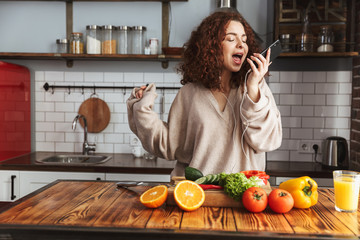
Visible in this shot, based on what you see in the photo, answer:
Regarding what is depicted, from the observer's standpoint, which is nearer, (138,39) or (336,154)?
(336,154)

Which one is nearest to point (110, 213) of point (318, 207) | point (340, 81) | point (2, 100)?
point (318, 207)

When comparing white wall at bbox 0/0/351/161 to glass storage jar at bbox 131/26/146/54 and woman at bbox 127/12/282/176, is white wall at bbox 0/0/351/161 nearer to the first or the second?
glass storage jar at bbox 131/26/146/54

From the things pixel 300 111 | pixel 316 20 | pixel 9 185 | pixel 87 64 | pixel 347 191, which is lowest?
pixel 9 185

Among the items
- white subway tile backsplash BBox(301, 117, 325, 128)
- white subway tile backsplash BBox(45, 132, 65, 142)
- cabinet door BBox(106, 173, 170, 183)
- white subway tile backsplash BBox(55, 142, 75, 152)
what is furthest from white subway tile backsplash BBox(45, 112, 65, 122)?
white subway tile backsplash BBox(301, 117, 325, 128)

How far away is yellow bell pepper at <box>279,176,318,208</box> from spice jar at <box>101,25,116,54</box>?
2.37 m

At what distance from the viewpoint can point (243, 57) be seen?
1.90m

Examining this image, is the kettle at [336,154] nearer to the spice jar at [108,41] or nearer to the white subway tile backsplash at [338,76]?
the white subway tile backsplash at [338,76]

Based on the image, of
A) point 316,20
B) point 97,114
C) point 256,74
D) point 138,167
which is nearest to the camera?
point 256,74

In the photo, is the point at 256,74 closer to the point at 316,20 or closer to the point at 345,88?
the point at 316,20

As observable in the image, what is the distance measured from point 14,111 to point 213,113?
2.13m

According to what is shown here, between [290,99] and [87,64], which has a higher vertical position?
[87,64]

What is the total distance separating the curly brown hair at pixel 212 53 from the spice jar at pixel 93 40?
160cm

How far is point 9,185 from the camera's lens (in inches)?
119

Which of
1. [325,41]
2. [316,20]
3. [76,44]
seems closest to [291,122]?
[325,41]
